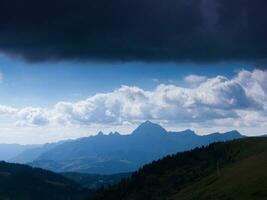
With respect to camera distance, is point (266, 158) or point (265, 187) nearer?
point (265, 187)

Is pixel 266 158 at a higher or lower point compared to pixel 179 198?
higher

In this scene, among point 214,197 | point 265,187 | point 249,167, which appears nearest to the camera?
point 265,187

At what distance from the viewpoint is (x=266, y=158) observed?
196375mm

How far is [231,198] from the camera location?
146125mm

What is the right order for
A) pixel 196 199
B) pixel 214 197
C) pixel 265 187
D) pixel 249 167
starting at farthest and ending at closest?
pixel 249 167 < pixel 196 199 < pixel 214 197 < pixel 265 187

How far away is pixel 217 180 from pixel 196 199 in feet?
83.3

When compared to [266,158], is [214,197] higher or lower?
lower

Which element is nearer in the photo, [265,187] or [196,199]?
[265,187]

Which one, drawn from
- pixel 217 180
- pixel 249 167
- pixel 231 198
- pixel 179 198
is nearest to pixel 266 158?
pixel 249 167

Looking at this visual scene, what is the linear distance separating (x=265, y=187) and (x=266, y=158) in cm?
5808

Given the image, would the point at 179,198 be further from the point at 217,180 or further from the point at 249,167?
the point at 249,167

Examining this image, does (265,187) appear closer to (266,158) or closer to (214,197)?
(214,197)

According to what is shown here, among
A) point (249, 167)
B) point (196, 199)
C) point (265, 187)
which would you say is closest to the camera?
point (265, 187)

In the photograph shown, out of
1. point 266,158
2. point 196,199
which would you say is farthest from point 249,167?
point 196,199
